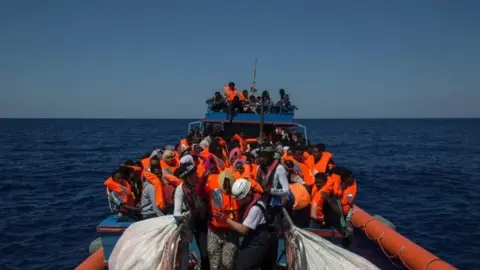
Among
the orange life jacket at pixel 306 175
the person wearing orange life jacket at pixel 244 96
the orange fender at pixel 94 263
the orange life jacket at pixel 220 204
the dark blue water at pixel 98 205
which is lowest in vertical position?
the dark blue water at pixel 98 205

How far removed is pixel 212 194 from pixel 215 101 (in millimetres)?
10410

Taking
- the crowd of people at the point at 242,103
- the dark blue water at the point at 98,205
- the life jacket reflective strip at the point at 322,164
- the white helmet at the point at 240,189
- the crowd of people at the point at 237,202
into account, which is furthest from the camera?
the crowd of people at the point at 242,103

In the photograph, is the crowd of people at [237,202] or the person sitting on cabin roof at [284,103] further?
the person sitting on cabin roof at [284,103]

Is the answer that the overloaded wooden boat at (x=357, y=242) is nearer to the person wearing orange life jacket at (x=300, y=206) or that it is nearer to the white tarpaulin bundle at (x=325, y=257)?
the white tarpaulin bundle at (x=325, y=257)

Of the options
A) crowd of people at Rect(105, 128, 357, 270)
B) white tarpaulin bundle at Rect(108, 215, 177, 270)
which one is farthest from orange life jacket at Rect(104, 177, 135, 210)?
white tarpaulin bundle at Rect(108, 215, 177, 270)

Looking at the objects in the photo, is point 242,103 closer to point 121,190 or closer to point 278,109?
point 278,109

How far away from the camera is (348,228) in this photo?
646cm

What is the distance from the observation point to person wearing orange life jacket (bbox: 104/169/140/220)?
6.69 m

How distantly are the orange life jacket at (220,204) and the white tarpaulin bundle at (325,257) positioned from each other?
71 cm

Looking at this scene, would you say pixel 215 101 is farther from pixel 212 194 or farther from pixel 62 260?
pixel 212 194

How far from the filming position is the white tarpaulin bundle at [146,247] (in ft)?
13.5

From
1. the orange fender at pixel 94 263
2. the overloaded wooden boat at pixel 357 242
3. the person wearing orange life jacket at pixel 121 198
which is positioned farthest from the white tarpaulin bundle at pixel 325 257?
the orange fender at pixel 94 263

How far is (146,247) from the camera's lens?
13.8 ft

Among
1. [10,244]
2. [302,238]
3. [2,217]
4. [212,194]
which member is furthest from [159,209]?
[2,217]
